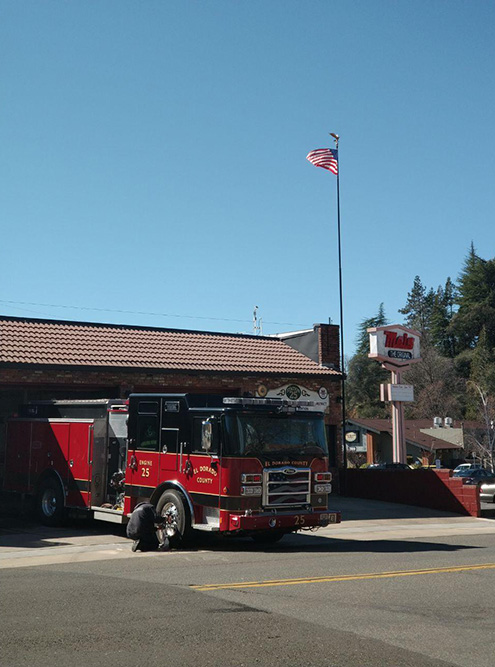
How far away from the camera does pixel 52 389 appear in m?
25.1

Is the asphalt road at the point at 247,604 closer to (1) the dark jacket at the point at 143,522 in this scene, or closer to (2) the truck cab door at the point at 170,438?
(1) the dark jacket at the point at 143,522

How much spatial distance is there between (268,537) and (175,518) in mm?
2210

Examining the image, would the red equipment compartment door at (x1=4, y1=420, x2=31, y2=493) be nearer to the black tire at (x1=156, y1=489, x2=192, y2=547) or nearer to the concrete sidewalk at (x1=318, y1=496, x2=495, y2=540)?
the black tire at (x1=156, y1=489, x2=192, y2=547)

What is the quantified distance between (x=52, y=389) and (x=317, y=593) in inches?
635

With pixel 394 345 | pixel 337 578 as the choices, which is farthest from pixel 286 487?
pixel 394 345

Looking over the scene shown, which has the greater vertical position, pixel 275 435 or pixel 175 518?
pixel 275 435

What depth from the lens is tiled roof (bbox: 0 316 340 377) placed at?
83.7 ft

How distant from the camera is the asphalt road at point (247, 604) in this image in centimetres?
753

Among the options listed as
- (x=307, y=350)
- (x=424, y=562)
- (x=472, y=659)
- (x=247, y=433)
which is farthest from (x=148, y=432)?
(x=307, y=350)

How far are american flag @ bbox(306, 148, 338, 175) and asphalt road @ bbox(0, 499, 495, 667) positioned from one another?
71.7 feet

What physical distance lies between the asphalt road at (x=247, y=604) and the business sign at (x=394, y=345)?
614 inches

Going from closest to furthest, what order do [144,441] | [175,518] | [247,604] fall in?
[247,604], [175,518], [144,441]

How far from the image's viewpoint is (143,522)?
50.3ft

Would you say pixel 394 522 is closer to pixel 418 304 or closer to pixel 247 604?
pixel 247 604
